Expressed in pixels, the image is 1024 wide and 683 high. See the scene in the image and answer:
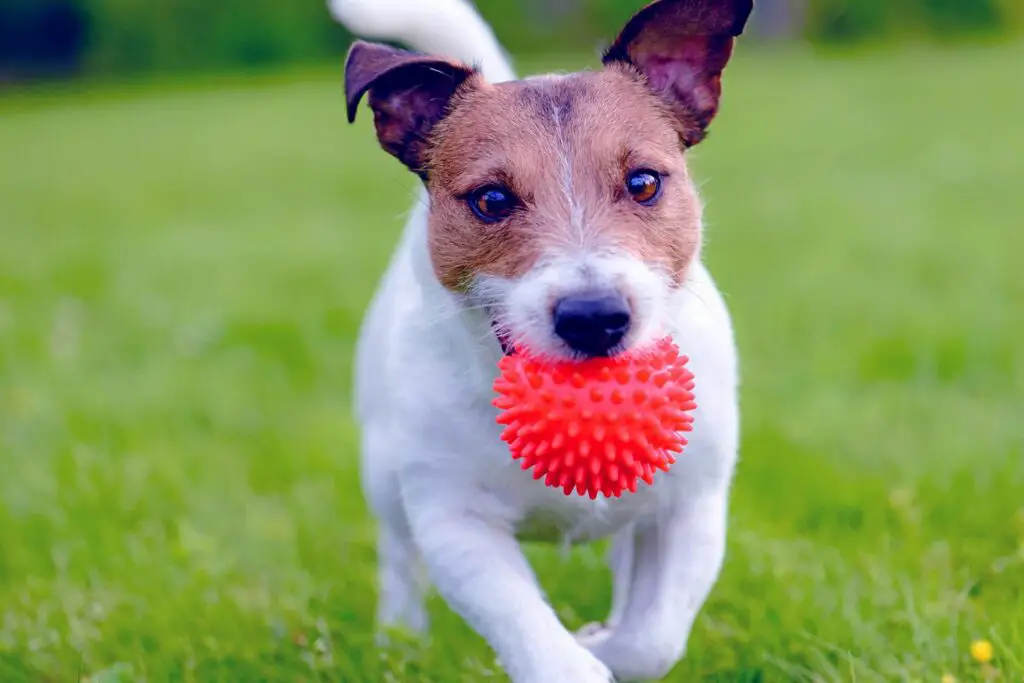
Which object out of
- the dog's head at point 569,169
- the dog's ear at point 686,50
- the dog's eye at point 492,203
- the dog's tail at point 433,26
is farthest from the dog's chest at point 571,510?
the dog's tail at point 433,26

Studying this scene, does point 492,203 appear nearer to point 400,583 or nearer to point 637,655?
point 637,655

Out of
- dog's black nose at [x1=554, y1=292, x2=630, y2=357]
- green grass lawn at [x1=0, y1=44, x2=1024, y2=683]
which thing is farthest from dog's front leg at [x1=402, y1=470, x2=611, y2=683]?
dog's black nose at [x1=554, y1=292, x2=630, y2=357]

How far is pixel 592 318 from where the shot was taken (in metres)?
2.69

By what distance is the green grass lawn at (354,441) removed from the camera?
3553 mm

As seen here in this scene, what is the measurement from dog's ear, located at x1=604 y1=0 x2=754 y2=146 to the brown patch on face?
0.42 feet

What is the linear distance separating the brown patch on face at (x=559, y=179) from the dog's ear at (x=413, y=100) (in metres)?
0.14

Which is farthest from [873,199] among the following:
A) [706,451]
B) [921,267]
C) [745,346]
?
[706,451]

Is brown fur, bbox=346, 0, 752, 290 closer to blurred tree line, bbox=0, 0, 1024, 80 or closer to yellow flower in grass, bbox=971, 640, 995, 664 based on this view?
yellow flower in grass, bbox=971, 640, 995, 664

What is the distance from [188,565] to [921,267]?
5.14m

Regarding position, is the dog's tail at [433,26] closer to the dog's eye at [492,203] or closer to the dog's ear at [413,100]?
the dog's ear at [413,100]

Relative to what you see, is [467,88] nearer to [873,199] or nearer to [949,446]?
[949,446]

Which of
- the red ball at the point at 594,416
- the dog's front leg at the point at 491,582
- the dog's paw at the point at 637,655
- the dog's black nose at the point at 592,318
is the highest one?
the dog's black nose at the point at 592,318

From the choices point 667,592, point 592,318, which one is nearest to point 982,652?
point 667,592

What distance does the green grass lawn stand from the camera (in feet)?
11.7
